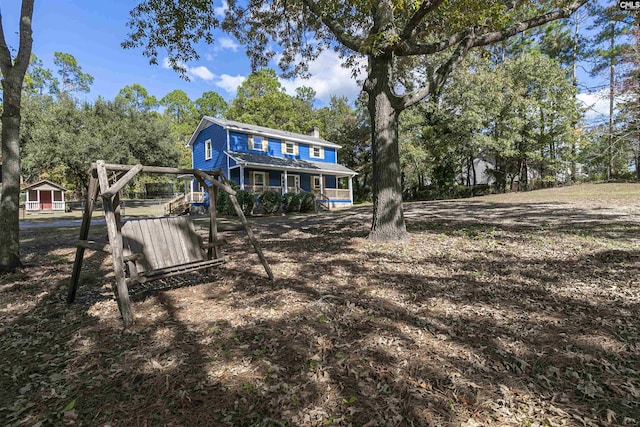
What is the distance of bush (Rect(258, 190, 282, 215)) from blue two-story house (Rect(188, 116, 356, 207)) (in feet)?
9.44

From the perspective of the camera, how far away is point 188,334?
3242 mm

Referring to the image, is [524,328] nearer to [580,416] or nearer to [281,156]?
[580,416]

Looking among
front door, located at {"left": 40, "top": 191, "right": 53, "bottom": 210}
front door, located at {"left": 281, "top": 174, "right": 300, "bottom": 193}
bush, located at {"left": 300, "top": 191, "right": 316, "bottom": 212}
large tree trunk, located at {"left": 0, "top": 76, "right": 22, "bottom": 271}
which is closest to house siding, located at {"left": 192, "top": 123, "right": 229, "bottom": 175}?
front door, located at {"left": 281, "top": 174, "right": 300, "bottom": 193}

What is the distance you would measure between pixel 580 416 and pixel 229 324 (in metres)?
3.03

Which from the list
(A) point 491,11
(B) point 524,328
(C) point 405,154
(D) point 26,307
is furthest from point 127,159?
(B) point 524,328

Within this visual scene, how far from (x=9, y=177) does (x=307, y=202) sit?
15352mm

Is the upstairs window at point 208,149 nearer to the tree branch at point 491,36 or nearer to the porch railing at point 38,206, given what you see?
the porch railing at point 38,206

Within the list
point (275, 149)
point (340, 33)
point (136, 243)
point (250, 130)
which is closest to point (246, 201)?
point (250, 130)

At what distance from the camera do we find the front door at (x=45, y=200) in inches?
1102

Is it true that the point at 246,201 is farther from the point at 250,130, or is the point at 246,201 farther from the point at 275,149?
the point at 275,149

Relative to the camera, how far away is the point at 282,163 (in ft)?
77.9

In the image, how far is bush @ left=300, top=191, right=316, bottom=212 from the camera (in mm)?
19891

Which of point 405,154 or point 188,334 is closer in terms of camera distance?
point 188,334

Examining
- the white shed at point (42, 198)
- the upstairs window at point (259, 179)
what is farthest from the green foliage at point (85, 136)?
the upstairs window at point (259, 179)
